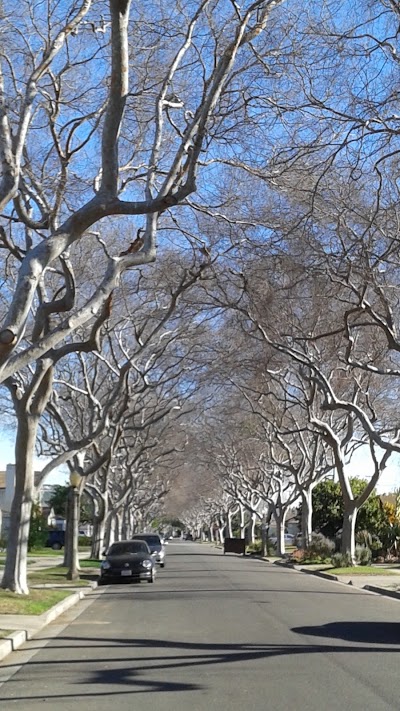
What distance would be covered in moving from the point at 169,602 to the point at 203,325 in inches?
510

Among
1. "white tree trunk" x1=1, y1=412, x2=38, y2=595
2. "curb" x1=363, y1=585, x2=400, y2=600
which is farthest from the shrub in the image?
"white tree trunk" x1=1, y1=412, x2=38, y2=595

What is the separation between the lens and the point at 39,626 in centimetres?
1664

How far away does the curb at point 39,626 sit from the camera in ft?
44.1

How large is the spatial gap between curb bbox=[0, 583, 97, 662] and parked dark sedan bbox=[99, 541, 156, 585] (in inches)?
189

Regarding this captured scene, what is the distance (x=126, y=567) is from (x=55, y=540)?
5029 centimetres

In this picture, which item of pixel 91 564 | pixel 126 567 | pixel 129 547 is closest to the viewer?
pixel 126 567

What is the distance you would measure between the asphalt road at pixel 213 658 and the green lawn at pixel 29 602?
0.55m

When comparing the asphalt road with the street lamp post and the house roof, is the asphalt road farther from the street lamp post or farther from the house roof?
the house roof

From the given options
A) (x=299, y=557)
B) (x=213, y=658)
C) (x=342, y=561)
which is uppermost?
(x=299, y=557)

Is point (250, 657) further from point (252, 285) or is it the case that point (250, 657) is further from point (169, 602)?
point (252, 285)

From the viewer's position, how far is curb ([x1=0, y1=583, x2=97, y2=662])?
44.1 feet

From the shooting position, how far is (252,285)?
26.7 meters

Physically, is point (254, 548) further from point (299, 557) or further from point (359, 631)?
point (359, 631)

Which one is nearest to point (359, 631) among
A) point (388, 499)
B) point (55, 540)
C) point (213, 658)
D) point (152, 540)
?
point (213, 658)
